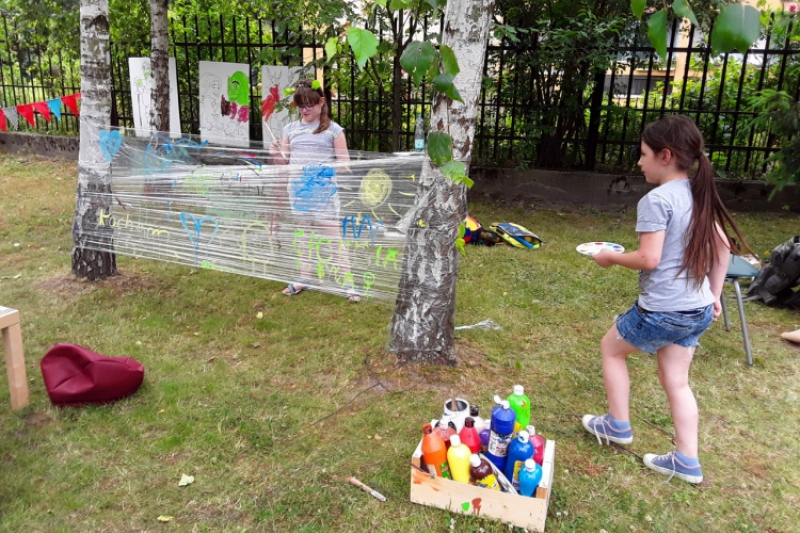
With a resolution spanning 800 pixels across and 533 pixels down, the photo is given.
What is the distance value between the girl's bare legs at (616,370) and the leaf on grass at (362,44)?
1.66m

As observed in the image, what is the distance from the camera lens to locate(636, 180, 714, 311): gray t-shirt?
2201mm

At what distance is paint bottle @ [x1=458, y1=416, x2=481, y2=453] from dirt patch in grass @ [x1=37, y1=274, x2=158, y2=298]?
3064 millimetres

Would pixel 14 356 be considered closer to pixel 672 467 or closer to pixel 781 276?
pixel 672 467

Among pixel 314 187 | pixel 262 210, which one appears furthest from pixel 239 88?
pixel 314 187

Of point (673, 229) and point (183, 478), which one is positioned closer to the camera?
point (673, 229)

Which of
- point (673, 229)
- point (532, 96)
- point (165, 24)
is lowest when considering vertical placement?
point (673, 229)

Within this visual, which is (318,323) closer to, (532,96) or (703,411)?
(703,411)

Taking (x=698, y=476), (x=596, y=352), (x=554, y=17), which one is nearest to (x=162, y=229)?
(x=596, y=352)

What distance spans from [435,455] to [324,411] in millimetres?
868

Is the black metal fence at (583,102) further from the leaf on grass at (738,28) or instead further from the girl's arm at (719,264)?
the leaf on grass at (738,28)

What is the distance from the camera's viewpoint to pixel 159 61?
21.4ft

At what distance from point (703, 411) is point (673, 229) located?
1.28 m

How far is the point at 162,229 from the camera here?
379 cm

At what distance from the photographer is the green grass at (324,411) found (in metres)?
2.27
